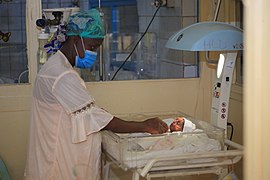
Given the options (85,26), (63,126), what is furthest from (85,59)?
(63,126)

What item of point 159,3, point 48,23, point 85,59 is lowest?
point 85,59

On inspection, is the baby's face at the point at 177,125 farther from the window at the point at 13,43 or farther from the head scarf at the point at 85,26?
the window at the point at 13,43

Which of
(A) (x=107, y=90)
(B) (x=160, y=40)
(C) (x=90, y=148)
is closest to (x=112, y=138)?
(C) (x=90, y=148)

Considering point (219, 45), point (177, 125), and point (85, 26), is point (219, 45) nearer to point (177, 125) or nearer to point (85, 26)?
point (177, 125)

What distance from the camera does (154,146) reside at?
2332 millimetres

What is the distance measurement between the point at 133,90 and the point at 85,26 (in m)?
1.22

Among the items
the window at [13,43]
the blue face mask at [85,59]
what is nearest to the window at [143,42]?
the window at [13,43]

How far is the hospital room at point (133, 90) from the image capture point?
6.92 feet

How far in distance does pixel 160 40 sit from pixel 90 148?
4.68 ft

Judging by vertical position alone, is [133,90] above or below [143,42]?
below

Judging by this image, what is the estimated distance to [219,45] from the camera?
7.54ft

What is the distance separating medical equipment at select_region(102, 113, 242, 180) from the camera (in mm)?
2242

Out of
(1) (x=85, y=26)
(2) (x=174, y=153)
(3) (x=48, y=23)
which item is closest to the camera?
(2) (x=174, y=153)

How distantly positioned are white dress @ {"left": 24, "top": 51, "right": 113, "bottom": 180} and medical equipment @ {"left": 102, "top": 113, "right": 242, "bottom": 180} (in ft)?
0.40
